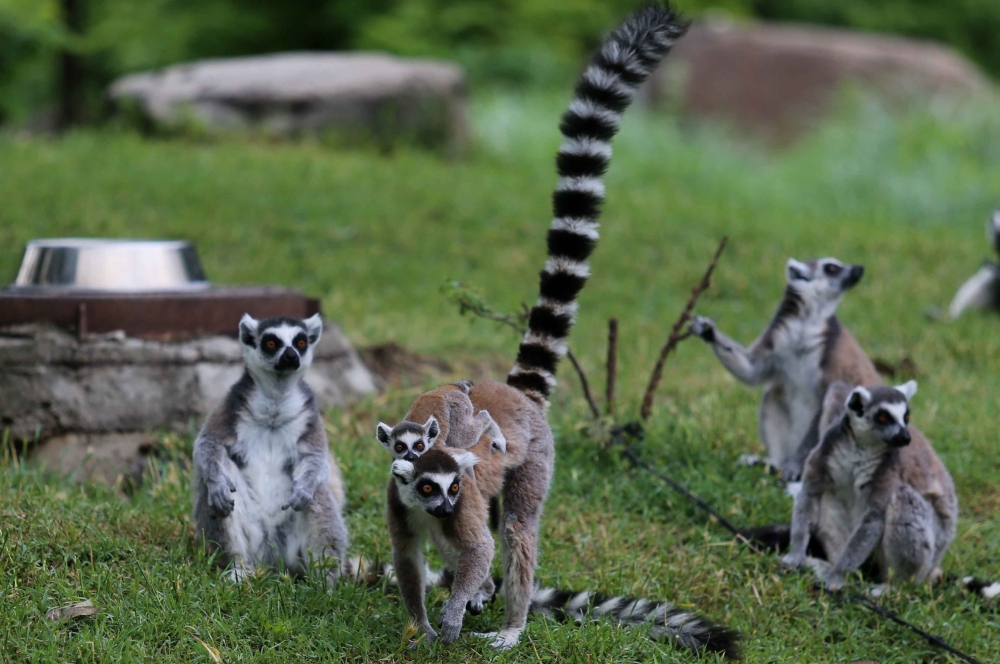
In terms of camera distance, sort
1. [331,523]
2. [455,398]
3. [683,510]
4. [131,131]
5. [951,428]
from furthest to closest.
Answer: [131,131] < [951,428] < [683,510] < [331,523] < [455,398]

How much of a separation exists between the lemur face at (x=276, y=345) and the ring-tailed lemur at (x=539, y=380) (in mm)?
737

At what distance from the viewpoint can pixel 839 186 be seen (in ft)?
44.5

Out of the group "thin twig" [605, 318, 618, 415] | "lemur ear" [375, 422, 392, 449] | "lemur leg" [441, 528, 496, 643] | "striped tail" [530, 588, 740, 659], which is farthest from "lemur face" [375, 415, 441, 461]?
"thin twig" [605, 318, 618, 415]

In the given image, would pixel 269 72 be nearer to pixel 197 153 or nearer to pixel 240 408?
pixel 197 153

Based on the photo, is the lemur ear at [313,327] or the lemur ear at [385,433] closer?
the lemur ear at [385,433]

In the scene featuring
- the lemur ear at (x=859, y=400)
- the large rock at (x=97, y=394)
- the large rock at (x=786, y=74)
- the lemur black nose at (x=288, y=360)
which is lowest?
the large rock at (x=97, y=394)

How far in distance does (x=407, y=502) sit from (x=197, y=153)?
9435 millimetres

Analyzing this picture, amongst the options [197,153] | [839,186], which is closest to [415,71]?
[197,153]

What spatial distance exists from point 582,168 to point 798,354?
2.36 meters

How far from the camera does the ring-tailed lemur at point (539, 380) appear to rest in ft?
11.2

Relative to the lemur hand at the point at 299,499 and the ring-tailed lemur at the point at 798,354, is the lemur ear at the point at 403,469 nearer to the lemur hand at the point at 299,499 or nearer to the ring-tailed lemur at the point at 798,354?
the lemur hand at the point at 299,499

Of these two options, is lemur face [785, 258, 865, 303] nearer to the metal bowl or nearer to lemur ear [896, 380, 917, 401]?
lemur ear [896, 380, 917, 401]

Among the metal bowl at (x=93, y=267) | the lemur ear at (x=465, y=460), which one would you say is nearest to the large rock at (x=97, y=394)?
the metal bowl at (x=93, y=267)

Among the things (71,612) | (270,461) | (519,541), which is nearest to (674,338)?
(519,541)
